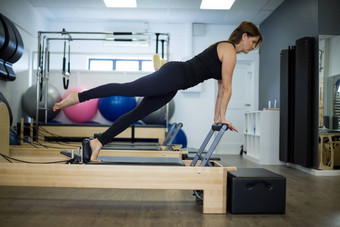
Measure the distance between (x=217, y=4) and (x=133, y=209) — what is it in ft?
14.0

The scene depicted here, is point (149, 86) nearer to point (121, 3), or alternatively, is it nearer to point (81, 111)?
point (81, 111)

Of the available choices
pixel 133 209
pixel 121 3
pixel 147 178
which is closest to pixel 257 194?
pixel 147 178

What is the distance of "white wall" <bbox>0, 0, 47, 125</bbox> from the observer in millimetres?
4594

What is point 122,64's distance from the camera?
6.40 meters

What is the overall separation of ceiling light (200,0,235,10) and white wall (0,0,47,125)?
2961 millimetres

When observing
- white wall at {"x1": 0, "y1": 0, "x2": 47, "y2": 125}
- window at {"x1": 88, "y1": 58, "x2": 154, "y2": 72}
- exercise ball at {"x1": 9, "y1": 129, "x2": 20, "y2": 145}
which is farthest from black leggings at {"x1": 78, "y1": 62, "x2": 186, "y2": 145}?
window at {"x1": 88, "y1": 58, "x2": 154, "y2": 72}

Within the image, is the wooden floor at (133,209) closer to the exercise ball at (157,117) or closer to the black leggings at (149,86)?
the black leggings at (149,86)

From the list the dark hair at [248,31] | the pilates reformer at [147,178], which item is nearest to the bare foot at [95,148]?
the pilates reformer at [147,178]

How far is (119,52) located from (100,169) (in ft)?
15.0

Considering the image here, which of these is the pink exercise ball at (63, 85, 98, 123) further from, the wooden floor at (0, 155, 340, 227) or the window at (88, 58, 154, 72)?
the wooden floor at (0, 155, 340, 227)

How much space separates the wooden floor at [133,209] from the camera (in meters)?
1.74

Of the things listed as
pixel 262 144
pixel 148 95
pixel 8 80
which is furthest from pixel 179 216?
pixel 8 80

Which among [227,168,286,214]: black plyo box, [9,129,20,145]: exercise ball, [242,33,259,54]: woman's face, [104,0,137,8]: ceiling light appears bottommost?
[227,168,286,214]: black plyo box

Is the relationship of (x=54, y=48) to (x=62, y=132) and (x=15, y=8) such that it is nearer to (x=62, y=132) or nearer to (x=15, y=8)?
(x=15, y=8)
